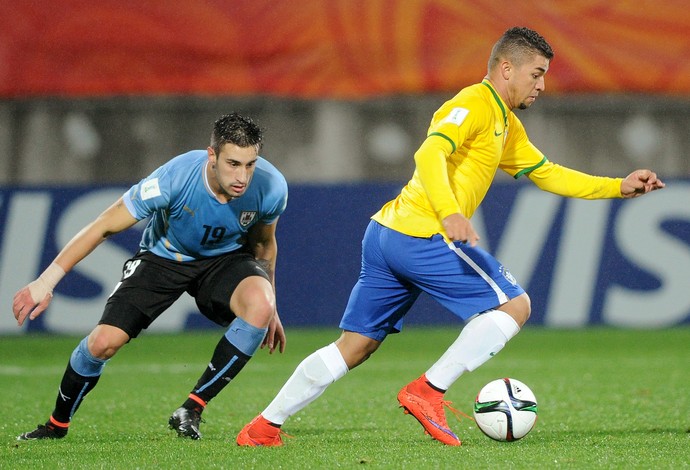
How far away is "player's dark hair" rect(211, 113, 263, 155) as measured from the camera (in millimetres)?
5145

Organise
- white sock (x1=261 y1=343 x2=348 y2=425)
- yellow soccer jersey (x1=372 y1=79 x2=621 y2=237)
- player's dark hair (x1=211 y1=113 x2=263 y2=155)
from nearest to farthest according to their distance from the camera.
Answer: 1. yellow soccer jersey (x1=372 y1=79 x2=621 y2=237)
2. white sock (x1=261 y1=343 x2=348 y2=425)
3. player's dark hair (x1=211 y1=113 x2=263 y2=155)

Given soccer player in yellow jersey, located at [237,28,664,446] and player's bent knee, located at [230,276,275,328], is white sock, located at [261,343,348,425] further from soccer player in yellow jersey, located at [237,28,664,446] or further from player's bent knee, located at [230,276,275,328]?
player's bent knee, located at [230,276,275,328]

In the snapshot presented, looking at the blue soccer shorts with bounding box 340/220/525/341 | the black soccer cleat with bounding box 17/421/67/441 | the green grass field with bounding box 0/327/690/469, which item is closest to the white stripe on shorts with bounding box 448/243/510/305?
the blue soccer shorts with bounding box 340/220/525/341

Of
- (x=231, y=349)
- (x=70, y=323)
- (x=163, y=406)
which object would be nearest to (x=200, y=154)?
(x=231, y=349)

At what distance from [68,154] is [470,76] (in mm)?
4469

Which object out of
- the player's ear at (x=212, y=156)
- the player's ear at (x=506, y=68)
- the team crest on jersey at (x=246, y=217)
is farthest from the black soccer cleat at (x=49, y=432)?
the player's ear at (x=506, y=68)

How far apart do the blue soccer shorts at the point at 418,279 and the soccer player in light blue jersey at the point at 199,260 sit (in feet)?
1.80

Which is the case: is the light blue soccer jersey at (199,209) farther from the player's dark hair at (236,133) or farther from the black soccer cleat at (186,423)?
the black soccer cleat at (186,423)

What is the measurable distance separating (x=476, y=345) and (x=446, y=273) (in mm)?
334

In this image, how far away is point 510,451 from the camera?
15.8 feet

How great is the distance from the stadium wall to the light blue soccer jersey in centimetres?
528

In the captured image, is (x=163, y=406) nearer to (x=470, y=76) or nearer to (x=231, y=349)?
(x=231, y=349)

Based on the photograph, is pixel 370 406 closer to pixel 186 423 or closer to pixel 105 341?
pixel 186 423

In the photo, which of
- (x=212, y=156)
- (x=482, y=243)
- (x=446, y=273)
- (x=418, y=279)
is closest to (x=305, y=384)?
(x=418, y=279)
